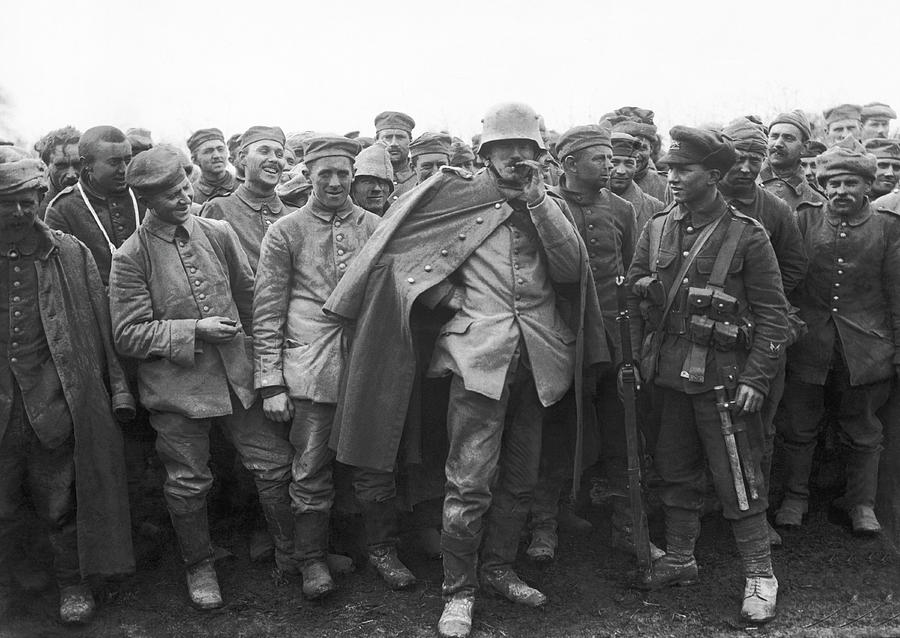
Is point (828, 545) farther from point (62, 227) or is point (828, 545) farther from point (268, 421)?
point (62, 227)

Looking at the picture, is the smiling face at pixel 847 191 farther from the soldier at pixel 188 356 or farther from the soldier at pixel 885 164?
the soldier at pixel 188 356

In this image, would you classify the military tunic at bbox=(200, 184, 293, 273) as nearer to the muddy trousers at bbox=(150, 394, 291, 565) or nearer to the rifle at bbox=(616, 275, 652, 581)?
the muddy trousers at bbox=(150, 394, 291, 565)

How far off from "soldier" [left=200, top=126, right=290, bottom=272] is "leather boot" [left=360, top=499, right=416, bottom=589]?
6.38 ft

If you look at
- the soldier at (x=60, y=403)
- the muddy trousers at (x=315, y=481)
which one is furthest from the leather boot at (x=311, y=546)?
the soldier at (x=60, y=403)

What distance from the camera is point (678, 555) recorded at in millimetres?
4914

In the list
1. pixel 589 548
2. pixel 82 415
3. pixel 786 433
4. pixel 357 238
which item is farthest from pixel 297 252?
pixel 786 433

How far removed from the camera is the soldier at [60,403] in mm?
4488

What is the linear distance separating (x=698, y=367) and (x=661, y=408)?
428mm

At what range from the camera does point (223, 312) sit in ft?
16.0

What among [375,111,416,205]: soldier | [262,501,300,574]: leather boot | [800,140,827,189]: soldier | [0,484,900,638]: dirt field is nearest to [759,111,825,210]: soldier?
[800,140,827,189]: soldier

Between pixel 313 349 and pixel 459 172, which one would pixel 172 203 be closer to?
pixel 313 349

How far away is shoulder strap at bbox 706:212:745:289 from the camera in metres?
4.50

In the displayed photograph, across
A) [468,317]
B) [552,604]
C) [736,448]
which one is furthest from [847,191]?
[552,604]

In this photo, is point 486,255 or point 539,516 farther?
point 539,516
